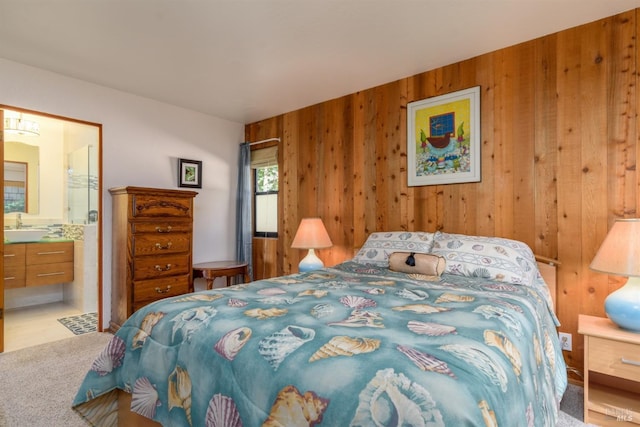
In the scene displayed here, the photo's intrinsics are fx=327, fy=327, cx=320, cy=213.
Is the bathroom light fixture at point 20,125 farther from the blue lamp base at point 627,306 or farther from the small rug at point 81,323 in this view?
the blue lamp base at point 627,306

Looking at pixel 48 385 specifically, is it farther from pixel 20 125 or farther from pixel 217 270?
pixel 20 125

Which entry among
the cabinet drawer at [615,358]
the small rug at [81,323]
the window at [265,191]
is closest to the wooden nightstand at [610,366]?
the cabinet drawer at [615,358]

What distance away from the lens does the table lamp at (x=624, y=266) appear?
1701 millimetres

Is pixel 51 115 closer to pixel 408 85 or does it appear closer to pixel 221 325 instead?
pixel 221 325

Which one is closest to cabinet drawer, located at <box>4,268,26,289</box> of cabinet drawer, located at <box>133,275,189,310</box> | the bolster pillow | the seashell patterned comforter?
cabinet drawer, located at <box>133,275,189,310</box>

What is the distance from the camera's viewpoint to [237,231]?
14.5ft

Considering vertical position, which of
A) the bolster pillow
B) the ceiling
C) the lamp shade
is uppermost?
the ceiling

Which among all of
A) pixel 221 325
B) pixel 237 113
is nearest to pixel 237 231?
pixel 237 113

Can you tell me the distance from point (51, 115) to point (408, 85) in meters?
3.27

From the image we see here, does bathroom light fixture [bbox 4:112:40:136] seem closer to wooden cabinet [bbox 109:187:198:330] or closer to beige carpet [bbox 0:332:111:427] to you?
wooden cabinet [bbox 109:187:198:330]

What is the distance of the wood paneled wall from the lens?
2.12 metres

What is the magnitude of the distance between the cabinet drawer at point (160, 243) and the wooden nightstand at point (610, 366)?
129 inches

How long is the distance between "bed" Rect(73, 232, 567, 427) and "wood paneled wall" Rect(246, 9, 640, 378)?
0.48 m

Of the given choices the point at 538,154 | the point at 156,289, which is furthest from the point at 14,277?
the point at 538,154
